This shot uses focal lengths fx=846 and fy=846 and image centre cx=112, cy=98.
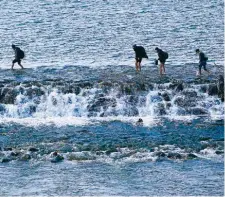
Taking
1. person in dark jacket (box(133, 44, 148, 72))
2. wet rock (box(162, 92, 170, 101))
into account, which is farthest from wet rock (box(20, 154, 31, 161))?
person in dark jacket (box(133, 44, 148, 72))

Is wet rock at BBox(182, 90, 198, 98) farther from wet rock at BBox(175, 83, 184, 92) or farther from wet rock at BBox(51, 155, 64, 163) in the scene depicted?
wet rock at BBox(51, 155, 64, 163)

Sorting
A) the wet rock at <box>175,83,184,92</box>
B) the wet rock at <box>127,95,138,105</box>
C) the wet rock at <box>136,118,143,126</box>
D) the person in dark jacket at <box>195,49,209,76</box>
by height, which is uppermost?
the person in dark jacket at <box>195,49,209,76</box>

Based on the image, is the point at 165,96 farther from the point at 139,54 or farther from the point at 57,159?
the point at 57,159

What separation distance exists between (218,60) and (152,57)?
4.15 meters

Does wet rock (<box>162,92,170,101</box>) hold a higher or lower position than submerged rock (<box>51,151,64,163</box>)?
higher

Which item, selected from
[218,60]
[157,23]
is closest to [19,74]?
[218,60]

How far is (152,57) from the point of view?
171 ft

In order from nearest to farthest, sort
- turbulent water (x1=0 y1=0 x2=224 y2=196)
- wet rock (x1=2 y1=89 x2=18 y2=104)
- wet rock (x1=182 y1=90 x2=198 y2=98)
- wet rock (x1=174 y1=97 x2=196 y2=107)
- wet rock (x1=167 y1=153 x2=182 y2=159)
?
turbulent water (x1=0 y1=0 x2=224 y2=196) < wet rock (x1=167 y1=153 x2=182 y2=159) < wet rock (x1=174 y1=97 x2=196 y2=107) < wet rock (x1=182 y1=90 x2=198 y2=98) < wet rock (x1=2 y1=89 x2=18 y2=104)

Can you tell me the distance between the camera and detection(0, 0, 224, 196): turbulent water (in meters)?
33.6

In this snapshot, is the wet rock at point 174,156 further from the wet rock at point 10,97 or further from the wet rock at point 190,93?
the wet rock at point 10,97

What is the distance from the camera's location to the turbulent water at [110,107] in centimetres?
3359

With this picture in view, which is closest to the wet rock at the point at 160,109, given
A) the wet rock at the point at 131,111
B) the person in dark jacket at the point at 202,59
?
the wet rock at the point at 131,111

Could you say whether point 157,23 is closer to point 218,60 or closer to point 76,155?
point 218,60

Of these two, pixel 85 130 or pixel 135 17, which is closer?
pixel 85 130
